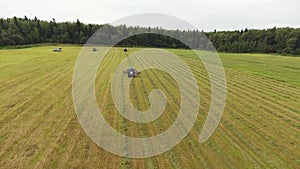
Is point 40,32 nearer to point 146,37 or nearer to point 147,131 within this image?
point 146,37

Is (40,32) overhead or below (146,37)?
overhead

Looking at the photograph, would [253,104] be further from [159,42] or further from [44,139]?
[159,42]

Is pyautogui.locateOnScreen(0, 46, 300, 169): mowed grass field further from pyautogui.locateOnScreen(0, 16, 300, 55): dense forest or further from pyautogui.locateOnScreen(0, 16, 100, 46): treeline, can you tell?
pyautogui.locateOnScreen(0, 16, 300, 55): dense forest

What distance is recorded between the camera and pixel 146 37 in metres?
100

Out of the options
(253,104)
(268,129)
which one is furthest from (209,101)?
(268,129)

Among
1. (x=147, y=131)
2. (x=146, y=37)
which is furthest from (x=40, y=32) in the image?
(x=147, y=131)

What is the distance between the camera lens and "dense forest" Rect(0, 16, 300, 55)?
283 ft

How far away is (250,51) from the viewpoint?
95.0 meters

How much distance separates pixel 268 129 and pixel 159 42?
89.9 metres

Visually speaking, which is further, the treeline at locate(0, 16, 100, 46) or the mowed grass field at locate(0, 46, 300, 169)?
the treeline at locate(0, 16, 100, 46)

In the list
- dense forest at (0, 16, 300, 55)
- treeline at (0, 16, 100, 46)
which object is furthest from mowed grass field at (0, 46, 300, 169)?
dense forest at (0, 16, 300, 55)

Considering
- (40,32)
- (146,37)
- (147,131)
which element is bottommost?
(147,131)

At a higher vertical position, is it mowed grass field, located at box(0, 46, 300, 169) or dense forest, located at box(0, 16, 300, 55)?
dense forest, located at box(0, 16, 300, 55)

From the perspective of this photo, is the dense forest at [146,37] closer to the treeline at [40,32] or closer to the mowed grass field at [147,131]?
the treeline at [40,32]
